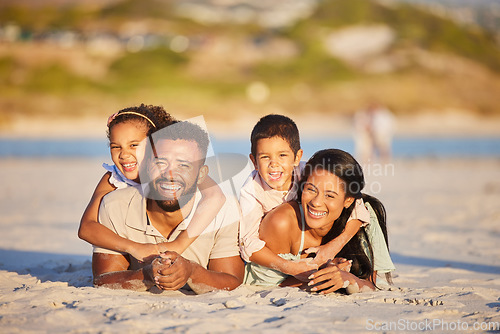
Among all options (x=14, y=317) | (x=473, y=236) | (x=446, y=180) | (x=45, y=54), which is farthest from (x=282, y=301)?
(x=45, y=54)

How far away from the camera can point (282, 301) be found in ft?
12.8

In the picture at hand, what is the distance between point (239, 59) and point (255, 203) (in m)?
70.5

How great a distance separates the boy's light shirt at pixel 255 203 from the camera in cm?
411

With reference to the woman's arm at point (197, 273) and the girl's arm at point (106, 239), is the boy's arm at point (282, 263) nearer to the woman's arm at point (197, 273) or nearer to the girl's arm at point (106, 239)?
the woman's arm at point (197, 273)

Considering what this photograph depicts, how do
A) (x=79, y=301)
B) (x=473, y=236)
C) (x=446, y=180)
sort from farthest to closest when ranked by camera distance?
(x=446, y=180), (x=473, y=236), (x=79, y=301)

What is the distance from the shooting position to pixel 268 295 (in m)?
4.05

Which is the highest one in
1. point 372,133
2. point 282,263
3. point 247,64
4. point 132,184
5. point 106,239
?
point 247,64

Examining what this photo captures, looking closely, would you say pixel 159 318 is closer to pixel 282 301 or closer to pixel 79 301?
pixel 79 301

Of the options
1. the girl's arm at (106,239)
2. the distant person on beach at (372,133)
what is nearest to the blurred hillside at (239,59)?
the distant person on beach at (372,133)

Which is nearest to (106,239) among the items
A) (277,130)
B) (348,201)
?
(277,130)

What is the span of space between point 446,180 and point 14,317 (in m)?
12.6

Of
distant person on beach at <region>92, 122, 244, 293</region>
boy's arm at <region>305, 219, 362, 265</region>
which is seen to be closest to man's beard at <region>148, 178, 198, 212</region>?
distant person on beach at <region>92, 122, 244, 293</region>

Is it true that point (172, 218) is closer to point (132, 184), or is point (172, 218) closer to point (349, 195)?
point (132, 184)

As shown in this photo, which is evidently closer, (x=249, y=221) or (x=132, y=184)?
(x=249, y=221)
